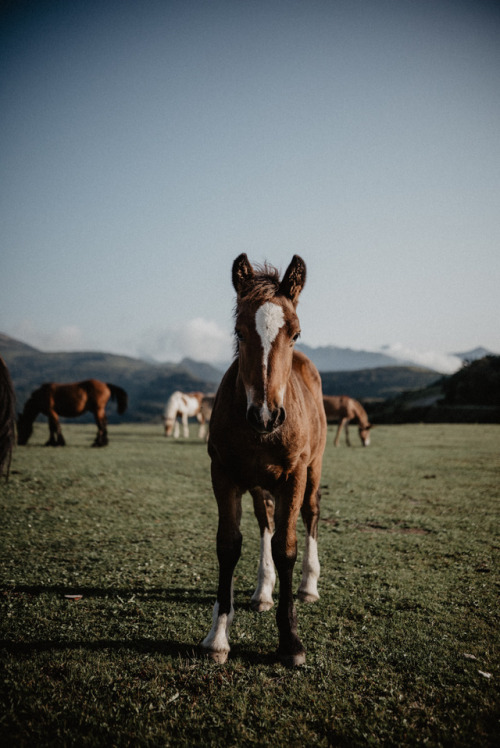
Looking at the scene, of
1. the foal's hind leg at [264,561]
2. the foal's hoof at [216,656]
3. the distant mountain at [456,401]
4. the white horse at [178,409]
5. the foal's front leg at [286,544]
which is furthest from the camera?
the distant mountain at [456,401]

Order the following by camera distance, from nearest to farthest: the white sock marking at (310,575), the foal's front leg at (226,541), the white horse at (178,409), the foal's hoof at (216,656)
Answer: the foal's hoof at (216,656)
the foal's front leg at (226,541)
the white sock marking at (310,575)
the white horse at (178,409)

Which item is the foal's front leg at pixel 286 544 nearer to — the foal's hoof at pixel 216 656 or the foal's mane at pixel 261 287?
the foal's hoof at pixel 216 656

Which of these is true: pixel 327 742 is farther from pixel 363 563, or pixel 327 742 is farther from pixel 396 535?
pixel 396 535

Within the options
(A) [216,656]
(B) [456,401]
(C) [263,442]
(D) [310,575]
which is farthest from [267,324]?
(B) [456,401]

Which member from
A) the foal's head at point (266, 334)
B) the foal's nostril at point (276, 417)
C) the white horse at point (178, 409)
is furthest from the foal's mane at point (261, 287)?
the white horse at point (178, 409)

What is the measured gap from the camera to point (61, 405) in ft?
48.6

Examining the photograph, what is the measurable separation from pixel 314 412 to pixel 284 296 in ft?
5.37

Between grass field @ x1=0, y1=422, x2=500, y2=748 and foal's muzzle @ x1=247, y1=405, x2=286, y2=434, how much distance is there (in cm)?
171

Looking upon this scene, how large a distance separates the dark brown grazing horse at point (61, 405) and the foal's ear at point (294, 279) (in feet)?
Result: 44.0

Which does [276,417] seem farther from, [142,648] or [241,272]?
[142,648]

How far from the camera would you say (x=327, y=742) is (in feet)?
6.89

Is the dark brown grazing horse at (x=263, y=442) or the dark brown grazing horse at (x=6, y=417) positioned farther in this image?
the dark brown grazing horse at (x=6, y=417)

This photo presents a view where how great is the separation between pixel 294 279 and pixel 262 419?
1217 mm

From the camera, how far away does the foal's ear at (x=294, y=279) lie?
2.98 metres
